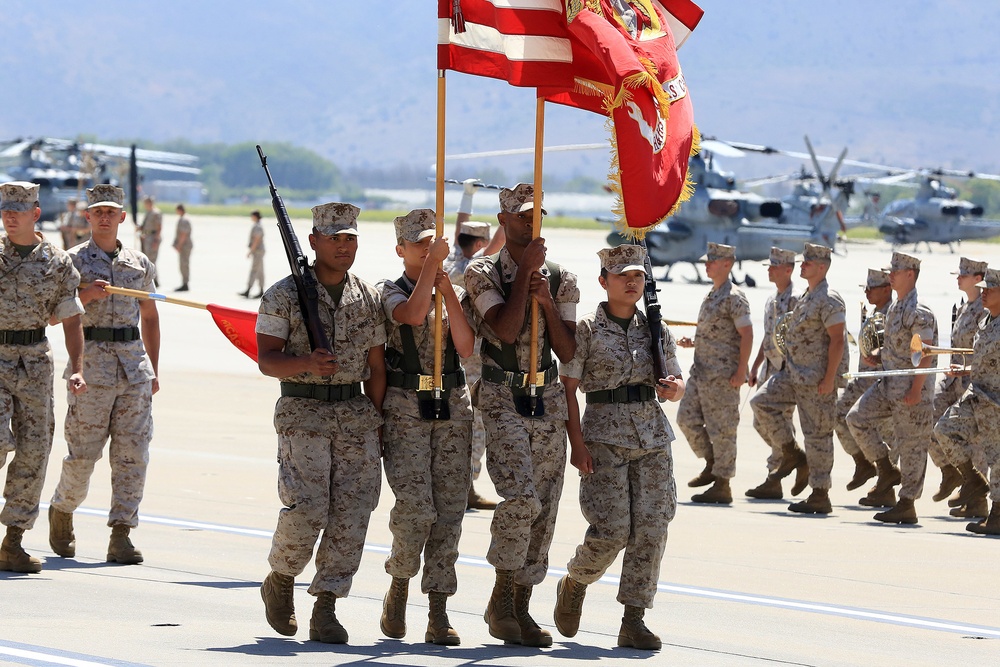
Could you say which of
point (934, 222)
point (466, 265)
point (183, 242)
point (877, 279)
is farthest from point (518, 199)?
point (934, 222)

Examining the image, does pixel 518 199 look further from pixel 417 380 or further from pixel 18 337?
pixel 18 337

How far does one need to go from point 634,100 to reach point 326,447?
223cm

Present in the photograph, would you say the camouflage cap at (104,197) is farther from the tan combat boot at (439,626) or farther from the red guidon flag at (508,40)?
the tan combat boot at (439,626)

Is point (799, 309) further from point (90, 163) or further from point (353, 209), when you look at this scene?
point (90, 163)

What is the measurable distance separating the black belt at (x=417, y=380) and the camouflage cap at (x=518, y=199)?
2.75 feet

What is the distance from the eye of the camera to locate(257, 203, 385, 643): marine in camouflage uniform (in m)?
7.14

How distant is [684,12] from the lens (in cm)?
862

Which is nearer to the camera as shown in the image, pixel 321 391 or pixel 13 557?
pixel 321 391

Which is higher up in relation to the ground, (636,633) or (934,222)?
(934,222)

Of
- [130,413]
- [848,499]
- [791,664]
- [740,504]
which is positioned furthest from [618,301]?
[848,499]

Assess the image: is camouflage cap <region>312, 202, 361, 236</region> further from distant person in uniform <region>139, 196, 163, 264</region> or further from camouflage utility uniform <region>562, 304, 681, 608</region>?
distant person in uniform <region>139, 196, 163, 264</region>

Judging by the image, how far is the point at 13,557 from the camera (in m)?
8.73

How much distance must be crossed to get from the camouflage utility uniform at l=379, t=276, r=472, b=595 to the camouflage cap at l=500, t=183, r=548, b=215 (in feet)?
1.98

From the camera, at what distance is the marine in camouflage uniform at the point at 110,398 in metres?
9.19
